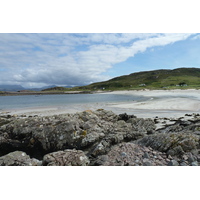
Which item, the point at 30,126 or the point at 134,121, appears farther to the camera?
the point at 134,121

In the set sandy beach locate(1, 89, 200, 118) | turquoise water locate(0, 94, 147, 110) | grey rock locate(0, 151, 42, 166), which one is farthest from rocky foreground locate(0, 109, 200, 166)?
turquoise water locate(0, 94, 147, 110)

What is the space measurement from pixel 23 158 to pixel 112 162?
437 centimetres

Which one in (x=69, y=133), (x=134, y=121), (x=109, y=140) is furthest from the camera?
(x=134, y=121)

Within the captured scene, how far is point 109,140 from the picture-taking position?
8.70m

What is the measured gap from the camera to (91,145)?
920 centimetres

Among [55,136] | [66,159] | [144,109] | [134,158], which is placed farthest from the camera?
[144,109]

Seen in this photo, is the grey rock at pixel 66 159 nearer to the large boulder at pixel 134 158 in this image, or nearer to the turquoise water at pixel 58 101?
the large boulder at pixel 134 158

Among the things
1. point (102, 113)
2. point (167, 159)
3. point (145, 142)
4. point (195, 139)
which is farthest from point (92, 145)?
point (102, 113)

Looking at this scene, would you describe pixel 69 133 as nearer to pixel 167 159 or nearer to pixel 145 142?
pixel 145 142

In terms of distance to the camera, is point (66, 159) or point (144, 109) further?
point (144, 109)

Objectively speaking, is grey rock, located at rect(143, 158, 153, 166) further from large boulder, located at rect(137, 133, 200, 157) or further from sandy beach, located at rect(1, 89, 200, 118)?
sandy beach, located at rect(1, 89, 200, 118)

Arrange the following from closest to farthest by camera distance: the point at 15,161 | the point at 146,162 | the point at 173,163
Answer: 1. the point at 173,163
2. the point at 146,162
3. the point at 15,161

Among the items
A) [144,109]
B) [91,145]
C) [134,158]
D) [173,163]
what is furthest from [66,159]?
[144,109]

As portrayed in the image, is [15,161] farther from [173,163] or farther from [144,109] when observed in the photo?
[144,109]
